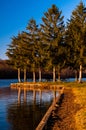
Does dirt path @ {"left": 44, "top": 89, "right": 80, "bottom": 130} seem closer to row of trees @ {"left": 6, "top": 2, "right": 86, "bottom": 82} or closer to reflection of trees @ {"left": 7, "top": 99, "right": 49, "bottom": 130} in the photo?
reflection of trees @ {"left": 7, "top": 99, "right": 49, "bottom": 130}

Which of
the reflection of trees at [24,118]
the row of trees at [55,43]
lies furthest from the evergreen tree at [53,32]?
the reflection of trees at [24,118]

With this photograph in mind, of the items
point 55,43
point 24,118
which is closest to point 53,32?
point 55,43

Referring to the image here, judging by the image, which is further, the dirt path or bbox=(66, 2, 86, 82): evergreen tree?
bbox=(66, 2, 86, 82): evergreen tree

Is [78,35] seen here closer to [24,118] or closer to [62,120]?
[24,118]

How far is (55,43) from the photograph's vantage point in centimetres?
6900

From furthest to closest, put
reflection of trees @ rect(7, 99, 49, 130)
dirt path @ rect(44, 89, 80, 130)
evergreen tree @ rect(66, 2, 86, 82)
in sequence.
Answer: evergreen tree @ rect(66, 2, 86, 82), reflection of trees @ rect(7, 99, 49, 130), dirt path @ rect(44, 89, 80, 130)

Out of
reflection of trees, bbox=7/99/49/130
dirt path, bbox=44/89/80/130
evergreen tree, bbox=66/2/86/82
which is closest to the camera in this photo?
dirt path, bbox=44/89/80/130

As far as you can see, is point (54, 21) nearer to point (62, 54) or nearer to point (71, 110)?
point (62, 54)

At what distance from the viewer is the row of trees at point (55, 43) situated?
6631cm

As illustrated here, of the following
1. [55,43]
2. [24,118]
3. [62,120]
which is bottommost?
[24,118]

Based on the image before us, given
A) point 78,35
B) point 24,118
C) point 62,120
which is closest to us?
point 62,120

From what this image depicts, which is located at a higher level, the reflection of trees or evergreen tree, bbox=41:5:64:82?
evergreen tree, bbox=41:5:64:82

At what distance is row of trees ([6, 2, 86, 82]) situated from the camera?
66312mm

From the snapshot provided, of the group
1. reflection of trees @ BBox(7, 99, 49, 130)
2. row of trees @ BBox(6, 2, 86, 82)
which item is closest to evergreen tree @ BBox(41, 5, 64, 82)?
row of trees @ BBox(6, 2, 86, 82)
